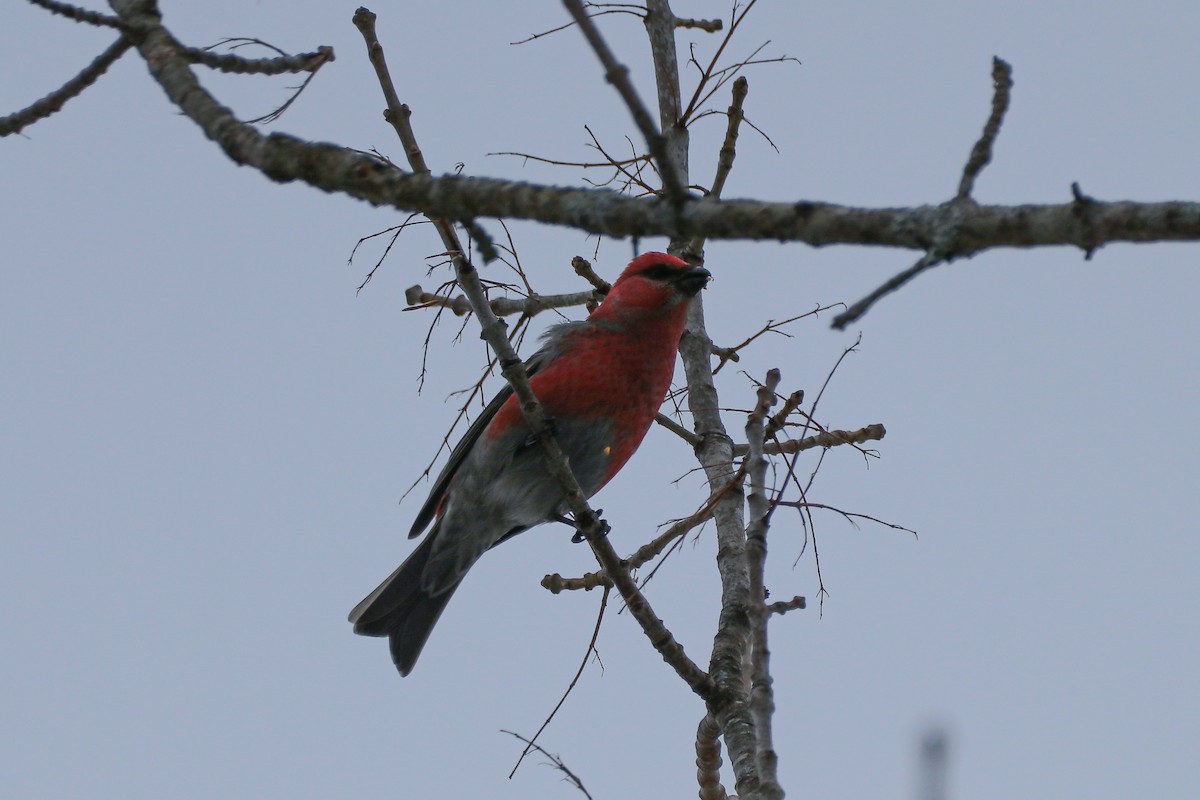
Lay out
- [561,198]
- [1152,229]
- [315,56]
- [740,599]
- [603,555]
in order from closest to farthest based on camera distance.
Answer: [1152,229], [561,198], [315,56], [603,555], [740,599]

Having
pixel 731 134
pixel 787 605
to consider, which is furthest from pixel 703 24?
pixel 787 605

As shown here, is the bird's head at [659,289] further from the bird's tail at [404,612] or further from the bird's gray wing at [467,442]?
the bird's tail at [404,612]

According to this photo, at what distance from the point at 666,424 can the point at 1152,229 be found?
3.46m

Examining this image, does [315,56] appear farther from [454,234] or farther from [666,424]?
[666,424]

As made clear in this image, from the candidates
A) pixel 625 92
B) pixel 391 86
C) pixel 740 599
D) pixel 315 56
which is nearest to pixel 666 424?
pixel 740 599

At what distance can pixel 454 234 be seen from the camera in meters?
3.04

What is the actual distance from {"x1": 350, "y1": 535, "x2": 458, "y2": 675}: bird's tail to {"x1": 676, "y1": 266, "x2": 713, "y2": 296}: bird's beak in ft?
4.95

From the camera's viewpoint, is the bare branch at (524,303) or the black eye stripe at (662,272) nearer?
the bare branch at (524,303)

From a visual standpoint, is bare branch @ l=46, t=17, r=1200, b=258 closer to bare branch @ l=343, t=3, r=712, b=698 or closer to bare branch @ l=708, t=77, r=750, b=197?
bare branch @ l=343, t=3, r=712, b=698

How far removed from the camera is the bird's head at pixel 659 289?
501 cm

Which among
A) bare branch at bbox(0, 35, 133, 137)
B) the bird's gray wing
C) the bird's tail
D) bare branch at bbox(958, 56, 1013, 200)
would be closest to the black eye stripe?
the bird's gray wing

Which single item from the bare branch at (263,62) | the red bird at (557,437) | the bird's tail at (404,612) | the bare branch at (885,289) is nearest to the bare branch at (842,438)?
the red bird at (557,437)

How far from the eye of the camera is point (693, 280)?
4992 mm

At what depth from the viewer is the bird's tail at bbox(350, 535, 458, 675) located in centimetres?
517
